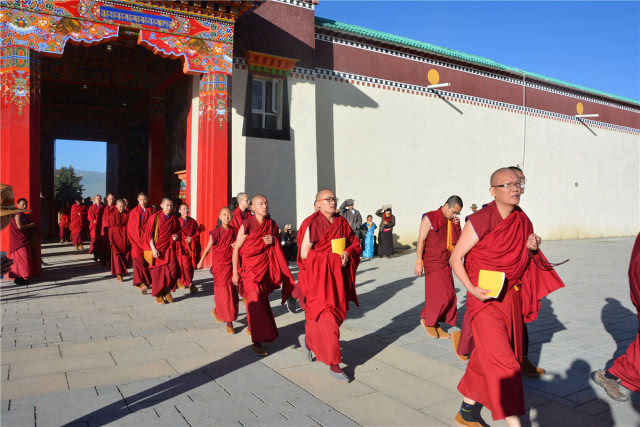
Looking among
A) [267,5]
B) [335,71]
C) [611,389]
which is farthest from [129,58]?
[611,389]

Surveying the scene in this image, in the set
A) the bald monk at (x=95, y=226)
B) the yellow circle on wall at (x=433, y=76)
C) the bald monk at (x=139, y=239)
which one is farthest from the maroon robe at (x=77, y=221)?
the yellow circle on wall at (x=433, y=76)

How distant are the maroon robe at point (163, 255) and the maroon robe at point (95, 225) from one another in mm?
4043

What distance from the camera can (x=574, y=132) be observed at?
19.0 metres

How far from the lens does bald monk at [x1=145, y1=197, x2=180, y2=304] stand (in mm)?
6797

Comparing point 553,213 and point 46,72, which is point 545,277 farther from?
point 553,213

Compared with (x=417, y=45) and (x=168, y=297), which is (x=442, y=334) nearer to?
(x=168, y=297)

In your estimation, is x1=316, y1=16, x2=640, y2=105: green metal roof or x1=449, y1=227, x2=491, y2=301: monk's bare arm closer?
x1=449, y1=227, x2=491, y2=301: monk's bare arm

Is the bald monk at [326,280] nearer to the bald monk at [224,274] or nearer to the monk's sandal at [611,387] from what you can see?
the bald monk at [224,274]

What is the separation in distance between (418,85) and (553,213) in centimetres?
785

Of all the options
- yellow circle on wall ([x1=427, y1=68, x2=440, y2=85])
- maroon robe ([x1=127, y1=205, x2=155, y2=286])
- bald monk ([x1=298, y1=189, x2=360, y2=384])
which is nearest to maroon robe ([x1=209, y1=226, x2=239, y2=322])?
bald monk ([x1=298, y1=189, x2=360, y2=384])

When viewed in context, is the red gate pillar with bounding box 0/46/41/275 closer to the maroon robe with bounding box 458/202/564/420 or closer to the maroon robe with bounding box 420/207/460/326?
the maroon robe with bounding box 420/207/460/326

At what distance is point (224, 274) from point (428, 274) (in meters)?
2.23

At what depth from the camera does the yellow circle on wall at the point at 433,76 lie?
14.5m

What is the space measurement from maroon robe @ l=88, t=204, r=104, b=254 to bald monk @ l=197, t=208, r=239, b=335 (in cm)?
544
